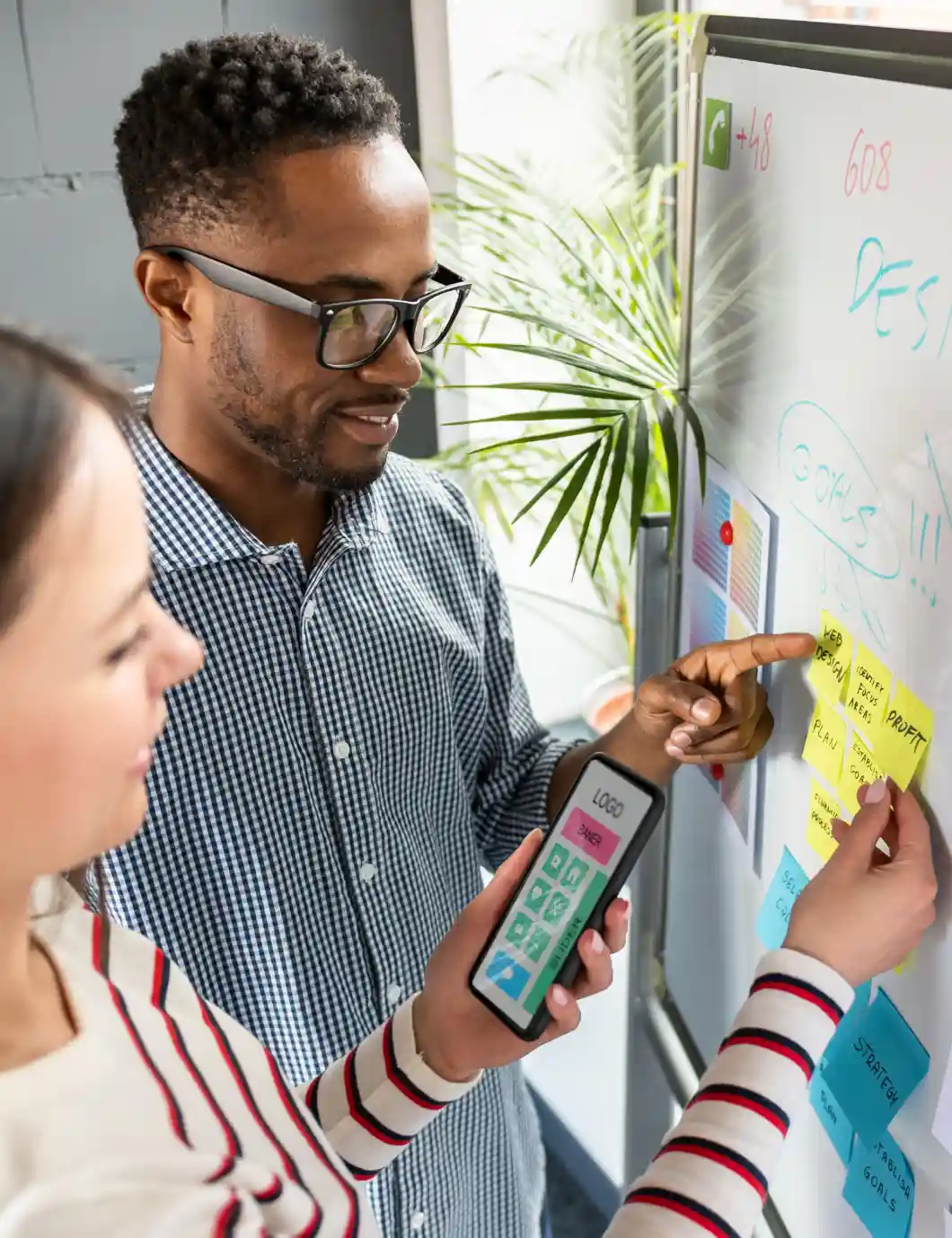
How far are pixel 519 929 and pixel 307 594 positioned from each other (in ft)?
1.01

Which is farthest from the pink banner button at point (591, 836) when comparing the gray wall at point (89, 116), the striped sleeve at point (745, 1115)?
the gray wall at point (89, 116)

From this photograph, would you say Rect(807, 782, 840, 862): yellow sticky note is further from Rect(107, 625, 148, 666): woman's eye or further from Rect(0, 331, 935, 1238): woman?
Rect(107, 625, 148, 666): woman's eye

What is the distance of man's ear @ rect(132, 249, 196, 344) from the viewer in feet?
2.71

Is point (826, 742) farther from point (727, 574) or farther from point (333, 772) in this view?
point (333, 772)

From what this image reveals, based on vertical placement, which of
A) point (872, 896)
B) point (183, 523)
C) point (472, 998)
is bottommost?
point (472, 998)

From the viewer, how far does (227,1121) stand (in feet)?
1.75

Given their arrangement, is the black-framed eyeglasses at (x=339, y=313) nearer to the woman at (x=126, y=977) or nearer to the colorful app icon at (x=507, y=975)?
the woman at (x=126, y=977)

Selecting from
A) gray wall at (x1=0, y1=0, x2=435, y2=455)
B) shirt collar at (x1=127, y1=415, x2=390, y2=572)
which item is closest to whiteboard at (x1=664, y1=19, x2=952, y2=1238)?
shirt collar at (x1=127, y1=415, x2=390, y2=572)

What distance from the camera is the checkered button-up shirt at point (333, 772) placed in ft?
2.79

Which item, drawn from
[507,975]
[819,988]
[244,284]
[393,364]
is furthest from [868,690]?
[244,284]

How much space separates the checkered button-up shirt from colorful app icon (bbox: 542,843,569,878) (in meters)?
0.21

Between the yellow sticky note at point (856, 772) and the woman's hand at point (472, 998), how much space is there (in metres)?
0.16

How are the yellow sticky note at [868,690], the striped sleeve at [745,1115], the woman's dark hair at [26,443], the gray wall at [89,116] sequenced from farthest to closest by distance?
the gray wall at [89,116], the yellow sticky note at [868,690], the striped sleeve at [745,1115], the woman's dark hair at [26,443]

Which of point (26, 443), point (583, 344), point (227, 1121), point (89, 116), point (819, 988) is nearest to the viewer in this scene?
point (26, 443)
